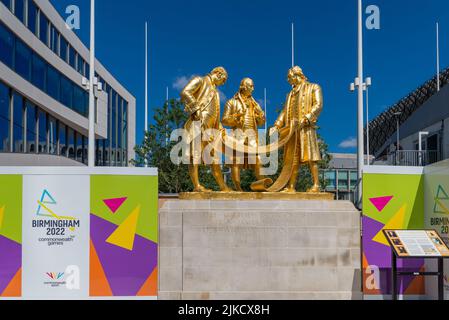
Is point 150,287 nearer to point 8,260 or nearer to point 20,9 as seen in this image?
point 8,260

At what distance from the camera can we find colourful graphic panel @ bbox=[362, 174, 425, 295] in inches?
453

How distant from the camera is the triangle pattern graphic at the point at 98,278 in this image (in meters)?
11.3

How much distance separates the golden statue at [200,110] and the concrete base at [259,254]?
1.21 metres

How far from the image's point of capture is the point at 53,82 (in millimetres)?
33000

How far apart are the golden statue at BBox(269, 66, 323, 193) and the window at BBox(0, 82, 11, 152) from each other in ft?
57.4

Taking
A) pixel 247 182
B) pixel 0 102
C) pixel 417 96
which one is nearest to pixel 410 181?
pixel 247 182

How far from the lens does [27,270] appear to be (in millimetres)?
11172

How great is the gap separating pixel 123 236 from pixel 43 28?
24.7 m

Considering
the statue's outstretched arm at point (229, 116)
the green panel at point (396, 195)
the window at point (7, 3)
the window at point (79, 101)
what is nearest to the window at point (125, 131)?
the window at point (79, 101)

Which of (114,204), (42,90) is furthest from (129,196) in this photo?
(42,90)

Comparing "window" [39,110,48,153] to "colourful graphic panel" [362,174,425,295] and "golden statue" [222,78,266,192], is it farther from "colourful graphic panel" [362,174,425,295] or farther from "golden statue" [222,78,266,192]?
"colourful graphic panel" [362,174,425,295]

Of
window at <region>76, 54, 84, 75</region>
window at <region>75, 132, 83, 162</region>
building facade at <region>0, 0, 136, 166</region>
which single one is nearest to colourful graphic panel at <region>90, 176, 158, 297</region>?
building facade at <region>0, 0, 136, 166</region>
